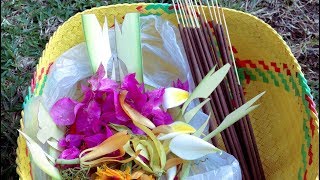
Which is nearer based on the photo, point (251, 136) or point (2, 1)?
point (251, 136)

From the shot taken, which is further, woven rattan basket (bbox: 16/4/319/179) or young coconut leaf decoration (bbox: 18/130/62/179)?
woven rattan basket (bbox: 16/4/319/179)

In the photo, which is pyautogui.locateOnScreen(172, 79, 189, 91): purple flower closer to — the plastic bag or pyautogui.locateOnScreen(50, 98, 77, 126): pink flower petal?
the plastic bag

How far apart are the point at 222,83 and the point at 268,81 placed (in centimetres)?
11

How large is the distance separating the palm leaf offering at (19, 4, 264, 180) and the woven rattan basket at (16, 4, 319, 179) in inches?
1.7

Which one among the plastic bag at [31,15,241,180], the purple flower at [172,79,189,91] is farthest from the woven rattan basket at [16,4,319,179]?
the purple flower at [172,79,189,91]

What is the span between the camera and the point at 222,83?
3.60 ft

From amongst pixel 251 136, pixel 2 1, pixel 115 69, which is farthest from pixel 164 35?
pixel 2 1

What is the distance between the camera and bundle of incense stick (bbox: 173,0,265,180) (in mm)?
1072

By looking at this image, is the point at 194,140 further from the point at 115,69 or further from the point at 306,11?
the point at 306,11

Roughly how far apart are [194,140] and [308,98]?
23 centimetres

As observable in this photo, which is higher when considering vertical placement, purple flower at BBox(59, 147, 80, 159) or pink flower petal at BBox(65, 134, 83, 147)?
pink flower petal at BBox(65, 134, 83, 147)

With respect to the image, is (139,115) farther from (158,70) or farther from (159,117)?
(158,70)

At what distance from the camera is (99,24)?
111 centimetres

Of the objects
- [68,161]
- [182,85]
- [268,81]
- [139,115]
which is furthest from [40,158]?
[268,81]
